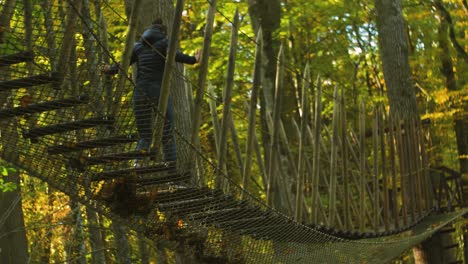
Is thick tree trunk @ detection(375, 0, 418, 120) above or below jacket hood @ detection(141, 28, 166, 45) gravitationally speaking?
above

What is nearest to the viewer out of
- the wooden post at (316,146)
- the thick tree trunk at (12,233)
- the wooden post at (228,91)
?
the wooden post at (228,91)

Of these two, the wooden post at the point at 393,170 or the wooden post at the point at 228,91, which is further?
the wooden post at the point at 393,170

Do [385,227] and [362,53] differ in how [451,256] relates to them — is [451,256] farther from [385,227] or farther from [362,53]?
[362,53]

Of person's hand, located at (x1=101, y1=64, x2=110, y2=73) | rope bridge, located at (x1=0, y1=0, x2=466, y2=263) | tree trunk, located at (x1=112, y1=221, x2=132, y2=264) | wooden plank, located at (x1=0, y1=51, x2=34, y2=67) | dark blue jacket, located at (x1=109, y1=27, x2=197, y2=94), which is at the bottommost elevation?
tree trunk, located at (x1=112, y1=221, x2=132, y2=264)

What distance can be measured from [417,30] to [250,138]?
9447 mm

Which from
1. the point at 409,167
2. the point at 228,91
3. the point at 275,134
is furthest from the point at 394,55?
the point at 228,91

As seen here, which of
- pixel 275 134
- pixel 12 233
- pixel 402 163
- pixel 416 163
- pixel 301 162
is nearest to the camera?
pixel 275 134

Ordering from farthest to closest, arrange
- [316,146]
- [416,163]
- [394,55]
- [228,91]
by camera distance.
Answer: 1. [394,55]
2. [416,163]
3. [316,146]
4. [228,91]

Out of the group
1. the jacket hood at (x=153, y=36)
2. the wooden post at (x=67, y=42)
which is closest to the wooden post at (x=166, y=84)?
the jacket hood at (x=153, y=36)

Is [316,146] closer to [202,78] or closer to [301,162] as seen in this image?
[301,162]

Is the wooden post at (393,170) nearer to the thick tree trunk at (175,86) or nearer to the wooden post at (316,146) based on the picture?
the wooden post at (316,146)

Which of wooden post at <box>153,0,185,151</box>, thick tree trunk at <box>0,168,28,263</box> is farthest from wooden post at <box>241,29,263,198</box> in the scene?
thick tree trunk at <box>0,168,28,263</box>

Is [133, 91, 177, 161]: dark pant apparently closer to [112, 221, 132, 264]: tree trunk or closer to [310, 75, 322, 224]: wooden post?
[310, 75, 322, 224]: wooden post

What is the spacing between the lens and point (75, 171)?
4.35 meters
